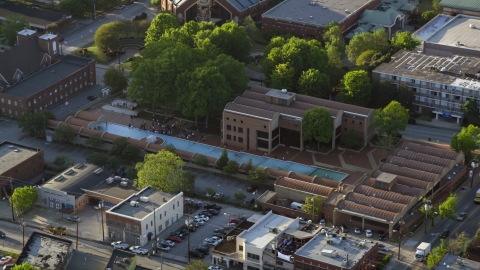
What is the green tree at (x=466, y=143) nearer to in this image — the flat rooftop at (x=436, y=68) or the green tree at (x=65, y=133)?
the flat rooftop at (x=436, y=68)

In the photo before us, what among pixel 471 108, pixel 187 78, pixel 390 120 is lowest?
pixel 471 108

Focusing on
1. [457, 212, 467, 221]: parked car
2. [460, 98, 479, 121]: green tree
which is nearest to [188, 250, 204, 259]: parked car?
[457, 212, 467, 221]: parked car

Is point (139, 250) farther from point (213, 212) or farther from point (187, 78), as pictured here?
point (187, 78)

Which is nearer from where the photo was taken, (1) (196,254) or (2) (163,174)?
(1) (196,254)

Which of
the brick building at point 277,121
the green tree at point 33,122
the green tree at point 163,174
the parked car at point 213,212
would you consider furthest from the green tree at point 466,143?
the green tree at point 33,122

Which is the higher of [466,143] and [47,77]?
[466,143]

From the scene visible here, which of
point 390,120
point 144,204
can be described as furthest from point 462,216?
point 144,204

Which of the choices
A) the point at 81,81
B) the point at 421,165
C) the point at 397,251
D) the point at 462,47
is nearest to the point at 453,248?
the point at 397,251
